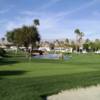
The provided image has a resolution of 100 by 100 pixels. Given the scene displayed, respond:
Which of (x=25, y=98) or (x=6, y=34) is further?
(x=6, y=34)

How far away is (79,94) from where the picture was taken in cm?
1412

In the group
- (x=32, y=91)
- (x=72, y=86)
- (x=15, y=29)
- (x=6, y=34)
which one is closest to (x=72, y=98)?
(x=32, y=91)

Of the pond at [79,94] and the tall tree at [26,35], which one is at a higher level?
the tall tree at [26,35]

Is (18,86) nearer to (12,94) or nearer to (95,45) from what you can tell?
(12,94)

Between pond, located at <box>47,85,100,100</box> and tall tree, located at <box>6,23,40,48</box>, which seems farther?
tall tree, located at <box>6,23,40,48</box>

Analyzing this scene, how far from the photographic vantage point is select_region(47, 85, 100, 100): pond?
13133 mm

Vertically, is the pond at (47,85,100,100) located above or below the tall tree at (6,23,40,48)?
below

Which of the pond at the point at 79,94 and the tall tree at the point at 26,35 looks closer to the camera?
the pond at the point at 79,94

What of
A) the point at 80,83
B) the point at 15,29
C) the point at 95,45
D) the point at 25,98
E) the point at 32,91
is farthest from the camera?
the point at 95,45

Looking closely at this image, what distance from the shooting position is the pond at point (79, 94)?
1313 centimetres

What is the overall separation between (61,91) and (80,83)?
3018 millimetres

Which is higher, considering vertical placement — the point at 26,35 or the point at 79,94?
the point at 26,35

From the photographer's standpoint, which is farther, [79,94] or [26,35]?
[26,35]

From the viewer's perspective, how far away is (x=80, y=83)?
17375 millimetres
